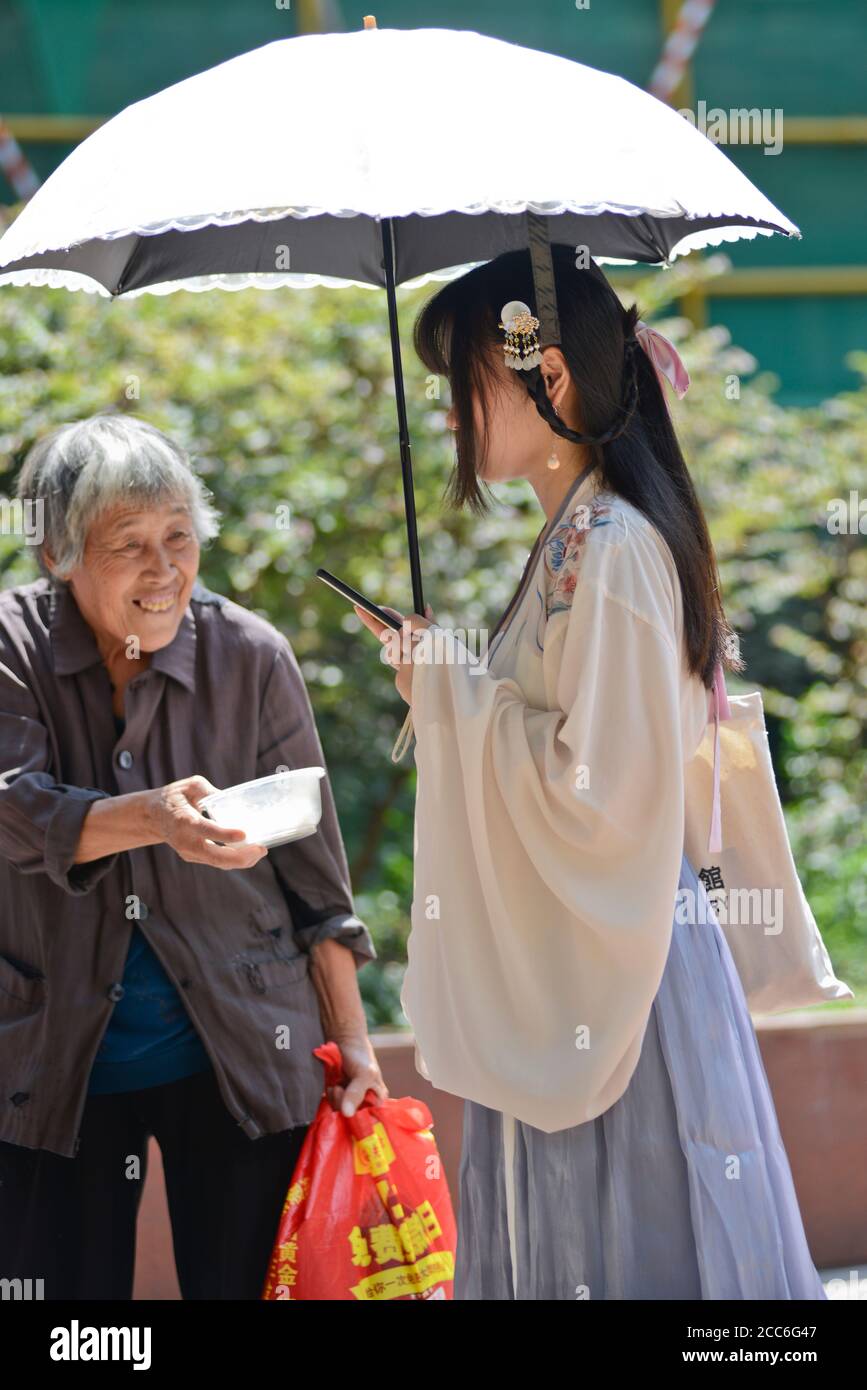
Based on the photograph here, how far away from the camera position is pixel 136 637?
2588mm

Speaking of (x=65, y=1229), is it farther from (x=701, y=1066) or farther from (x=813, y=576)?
(x=813, y=576)

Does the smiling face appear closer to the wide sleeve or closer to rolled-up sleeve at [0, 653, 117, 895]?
rolled-up sleeve at [0, 653, 117, 895]

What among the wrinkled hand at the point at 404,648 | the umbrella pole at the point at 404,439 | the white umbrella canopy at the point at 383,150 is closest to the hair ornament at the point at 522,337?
the white umbrella canopy at the point at 383,150

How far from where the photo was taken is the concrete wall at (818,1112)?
3.93 m

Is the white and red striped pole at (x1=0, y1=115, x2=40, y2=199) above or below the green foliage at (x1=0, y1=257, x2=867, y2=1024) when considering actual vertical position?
above

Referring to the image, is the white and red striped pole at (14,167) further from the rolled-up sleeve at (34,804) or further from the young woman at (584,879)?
the young woman at (584,879)

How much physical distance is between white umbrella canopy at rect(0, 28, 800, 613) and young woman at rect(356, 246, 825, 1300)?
22cm

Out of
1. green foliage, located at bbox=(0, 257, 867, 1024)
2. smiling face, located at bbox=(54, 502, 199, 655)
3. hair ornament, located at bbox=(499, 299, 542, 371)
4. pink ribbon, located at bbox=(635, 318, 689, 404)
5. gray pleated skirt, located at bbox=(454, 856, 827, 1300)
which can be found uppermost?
green foliage, located at bbox=(0, 257, 867, 1024)

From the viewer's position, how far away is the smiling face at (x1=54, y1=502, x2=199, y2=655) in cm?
257

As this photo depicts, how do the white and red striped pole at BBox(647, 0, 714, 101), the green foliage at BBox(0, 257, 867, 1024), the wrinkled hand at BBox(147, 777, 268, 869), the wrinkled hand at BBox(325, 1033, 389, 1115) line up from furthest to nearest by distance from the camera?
the white and red striped pole at BBox(647, 0, 714, 101)
the green foliage at BBox(0, 257, 867, 1024)
the wrinkled hand at BBox(325, 1033, 389, 1115)
the wrinkled hand at BBox(147, 777, 268, 869)

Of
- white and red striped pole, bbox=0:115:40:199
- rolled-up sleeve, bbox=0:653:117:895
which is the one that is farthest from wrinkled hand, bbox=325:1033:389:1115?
white and red striped pole, bbox=0:115:40:199

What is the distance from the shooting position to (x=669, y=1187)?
222 cm

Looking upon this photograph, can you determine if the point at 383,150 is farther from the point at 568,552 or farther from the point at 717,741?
the point at 717,741
